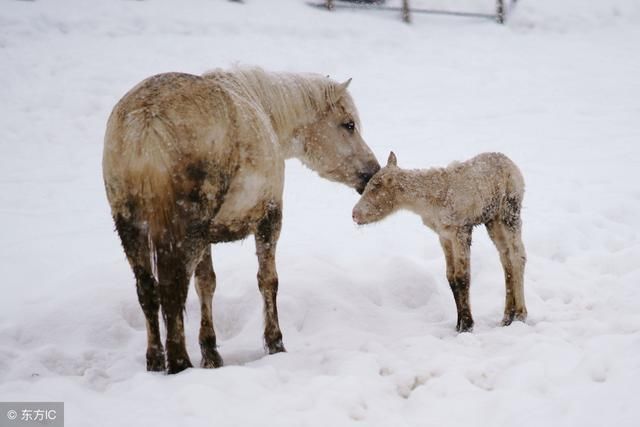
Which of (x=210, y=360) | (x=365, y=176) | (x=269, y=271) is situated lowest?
(x=210, y=360)

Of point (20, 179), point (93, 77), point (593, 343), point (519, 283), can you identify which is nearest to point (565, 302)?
point (519, 283)

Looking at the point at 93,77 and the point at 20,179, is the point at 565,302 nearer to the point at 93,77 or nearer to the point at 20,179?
the point at 20,179

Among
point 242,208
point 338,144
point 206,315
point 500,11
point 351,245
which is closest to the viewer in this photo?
point 242,208

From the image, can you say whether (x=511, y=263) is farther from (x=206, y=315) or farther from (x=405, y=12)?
(x=405, y=12)

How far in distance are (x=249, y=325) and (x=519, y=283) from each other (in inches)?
92.1

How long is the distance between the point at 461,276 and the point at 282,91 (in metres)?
2.15

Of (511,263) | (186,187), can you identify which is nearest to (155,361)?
(186,187)

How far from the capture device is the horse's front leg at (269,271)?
413 centimetres

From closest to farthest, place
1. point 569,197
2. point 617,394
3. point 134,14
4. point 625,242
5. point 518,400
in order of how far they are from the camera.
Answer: point 617,394
point 518,400
point 625,242
point 569,197
point 134,14

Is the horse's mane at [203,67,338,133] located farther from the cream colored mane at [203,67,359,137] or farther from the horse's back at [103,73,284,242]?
the horse's back at [103,73,284,242]

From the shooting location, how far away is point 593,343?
340cm

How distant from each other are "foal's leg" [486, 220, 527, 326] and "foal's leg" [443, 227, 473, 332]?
0.37m

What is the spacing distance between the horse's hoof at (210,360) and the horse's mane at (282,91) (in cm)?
184

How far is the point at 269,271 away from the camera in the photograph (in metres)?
4.23
